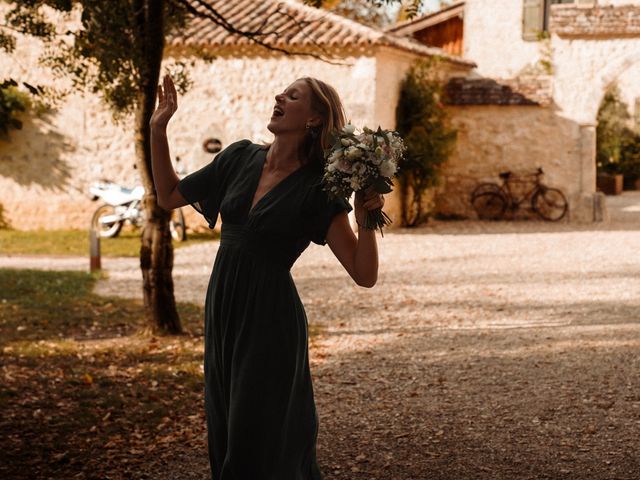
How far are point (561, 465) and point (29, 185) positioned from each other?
51.3 ft

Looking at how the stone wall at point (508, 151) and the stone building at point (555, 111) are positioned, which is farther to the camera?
the stone wall at point (508, 151)

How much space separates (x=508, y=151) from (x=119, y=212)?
8134mm

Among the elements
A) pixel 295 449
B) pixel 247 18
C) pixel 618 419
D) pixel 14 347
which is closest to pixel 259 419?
pixel 295 449

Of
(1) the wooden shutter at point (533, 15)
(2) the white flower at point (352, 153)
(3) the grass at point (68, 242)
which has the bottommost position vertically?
(3) the grass at point (68, 242)

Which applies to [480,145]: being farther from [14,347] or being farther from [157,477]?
[157,477]

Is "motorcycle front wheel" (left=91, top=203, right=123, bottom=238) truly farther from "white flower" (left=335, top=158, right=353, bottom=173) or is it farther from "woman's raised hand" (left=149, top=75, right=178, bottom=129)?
"white flower" (left=335, top=158, right=353, bottom=173)

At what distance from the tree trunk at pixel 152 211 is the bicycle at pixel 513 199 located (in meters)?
13.8

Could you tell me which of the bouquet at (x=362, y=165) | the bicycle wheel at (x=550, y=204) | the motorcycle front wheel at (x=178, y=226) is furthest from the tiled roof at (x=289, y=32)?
the bouquet at (x=362, y=165)

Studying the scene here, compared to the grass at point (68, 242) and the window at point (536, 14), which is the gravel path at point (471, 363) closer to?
the grass at point (68, 242)

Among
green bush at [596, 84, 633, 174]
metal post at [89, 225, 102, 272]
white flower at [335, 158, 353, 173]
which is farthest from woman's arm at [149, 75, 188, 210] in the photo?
green bush at [596, 84, 633, 174]

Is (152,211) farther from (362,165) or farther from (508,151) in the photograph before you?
(508,151)

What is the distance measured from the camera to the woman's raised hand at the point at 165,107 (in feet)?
12.0

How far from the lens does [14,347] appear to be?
320 inches

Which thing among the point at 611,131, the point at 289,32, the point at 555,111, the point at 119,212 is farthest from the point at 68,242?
the point at 611,131
